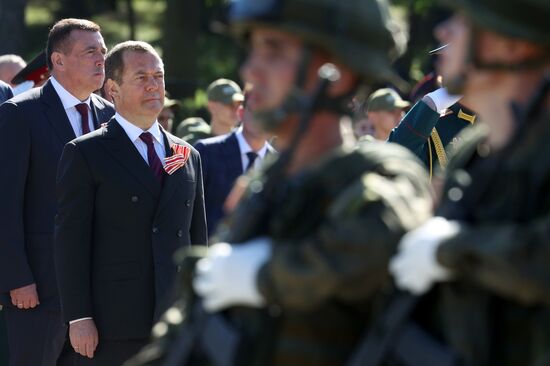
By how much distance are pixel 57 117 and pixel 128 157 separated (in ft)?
3.18

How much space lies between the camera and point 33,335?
7156 millimetres

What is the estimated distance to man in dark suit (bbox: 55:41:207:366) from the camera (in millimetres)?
6316

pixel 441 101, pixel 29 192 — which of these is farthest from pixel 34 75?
pixel 441 101

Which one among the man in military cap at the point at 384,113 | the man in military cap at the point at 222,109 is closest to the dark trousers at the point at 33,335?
the man in military cap at the point at 384,113

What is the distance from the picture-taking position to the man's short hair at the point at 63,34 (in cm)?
768

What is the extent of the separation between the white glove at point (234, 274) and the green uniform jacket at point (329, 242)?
0.14 ft

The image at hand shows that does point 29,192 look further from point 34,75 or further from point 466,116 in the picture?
point 34,75

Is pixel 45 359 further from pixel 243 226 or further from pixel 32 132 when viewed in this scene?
pixel 243 226

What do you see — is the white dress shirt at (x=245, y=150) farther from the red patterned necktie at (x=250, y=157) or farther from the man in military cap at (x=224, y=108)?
the man in military cap at (x=224, y=108)

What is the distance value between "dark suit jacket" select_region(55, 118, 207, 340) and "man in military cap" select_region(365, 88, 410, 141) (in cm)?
411

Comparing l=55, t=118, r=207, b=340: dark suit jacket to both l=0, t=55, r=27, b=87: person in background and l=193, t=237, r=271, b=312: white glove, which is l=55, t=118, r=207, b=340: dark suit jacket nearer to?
l=193, t=237, r=271, b=312: white glove

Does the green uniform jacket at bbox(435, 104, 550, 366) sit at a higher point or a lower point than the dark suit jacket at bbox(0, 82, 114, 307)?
higher

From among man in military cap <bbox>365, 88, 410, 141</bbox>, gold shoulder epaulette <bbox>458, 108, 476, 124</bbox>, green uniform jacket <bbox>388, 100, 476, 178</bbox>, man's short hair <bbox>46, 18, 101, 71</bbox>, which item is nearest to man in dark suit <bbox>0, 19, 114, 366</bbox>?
man's short hair <bbox>46, 18, 101, 71</bbox>

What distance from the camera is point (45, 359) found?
23.4 feet
